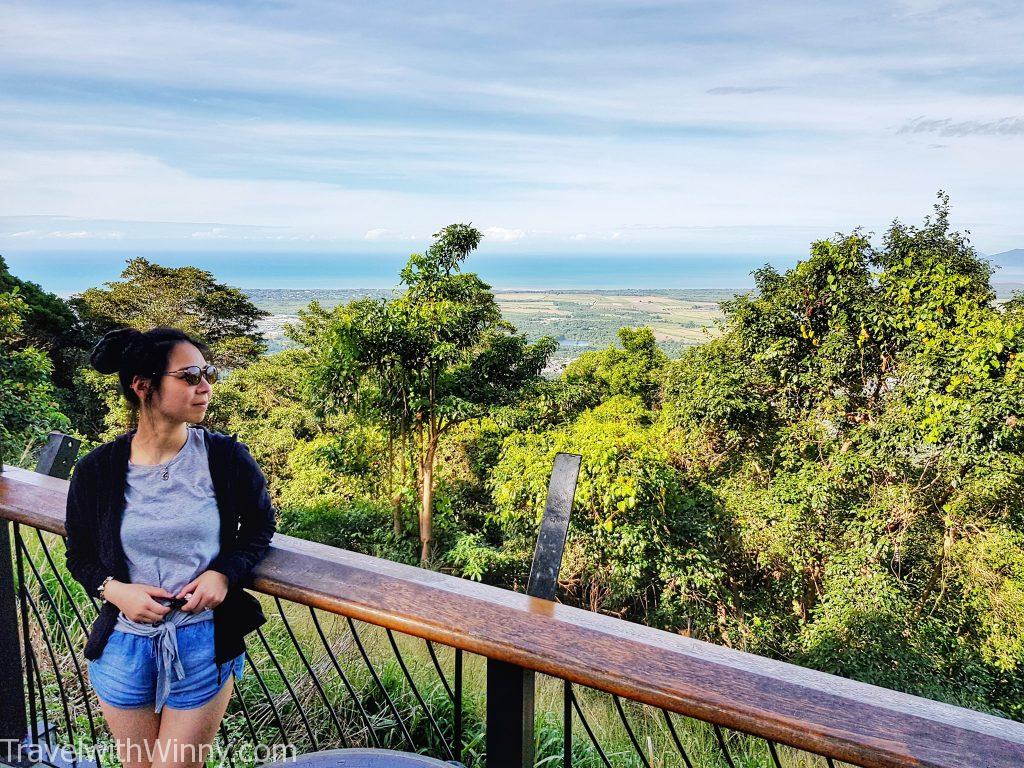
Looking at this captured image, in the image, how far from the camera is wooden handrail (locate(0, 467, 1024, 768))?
633mm

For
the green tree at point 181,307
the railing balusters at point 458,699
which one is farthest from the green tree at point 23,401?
the green tree at point 181,307

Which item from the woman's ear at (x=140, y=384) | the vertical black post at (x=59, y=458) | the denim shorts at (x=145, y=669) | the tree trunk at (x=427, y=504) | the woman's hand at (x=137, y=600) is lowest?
the tree trunk at (x=427, y=504)

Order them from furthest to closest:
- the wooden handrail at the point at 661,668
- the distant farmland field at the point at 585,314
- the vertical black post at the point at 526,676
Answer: the distant farmland field at the point at 585,314 < the vertical black post at the point at 526,676 < the wooden handrail at the point at 661,668

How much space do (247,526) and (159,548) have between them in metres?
0.16

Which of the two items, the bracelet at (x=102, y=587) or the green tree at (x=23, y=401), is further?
the green tree at (x=23, y=401)

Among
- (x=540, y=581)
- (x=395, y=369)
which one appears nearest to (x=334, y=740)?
(x=540, y=581)

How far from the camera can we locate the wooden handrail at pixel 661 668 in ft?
2.08

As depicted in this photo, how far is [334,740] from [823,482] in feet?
22.7

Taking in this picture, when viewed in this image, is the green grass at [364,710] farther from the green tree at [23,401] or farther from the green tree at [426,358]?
the green tree at [426,358]

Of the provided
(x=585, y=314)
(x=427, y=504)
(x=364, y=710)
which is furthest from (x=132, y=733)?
(x=585, y=314)

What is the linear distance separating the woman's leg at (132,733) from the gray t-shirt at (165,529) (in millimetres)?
143

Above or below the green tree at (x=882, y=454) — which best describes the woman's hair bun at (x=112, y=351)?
above

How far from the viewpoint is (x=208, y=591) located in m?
1.05

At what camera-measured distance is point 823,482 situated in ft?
25.0
